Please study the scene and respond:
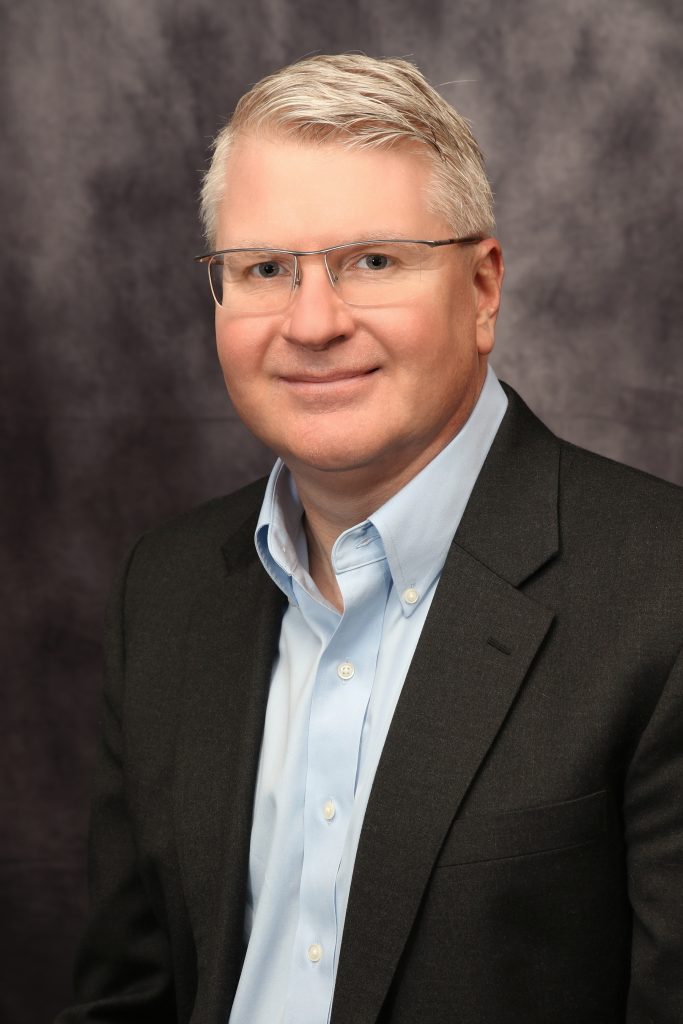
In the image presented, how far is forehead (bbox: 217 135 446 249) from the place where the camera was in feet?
6.84

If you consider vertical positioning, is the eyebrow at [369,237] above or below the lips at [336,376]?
above

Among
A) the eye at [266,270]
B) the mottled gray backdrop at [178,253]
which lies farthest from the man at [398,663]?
the mottled gray backdrop at [178,253]

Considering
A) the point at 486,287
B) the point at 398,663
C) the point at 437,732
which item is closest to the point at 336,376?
the point at 486,287

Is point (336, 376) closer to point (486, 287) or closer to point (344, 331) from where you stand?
point (344, 331)

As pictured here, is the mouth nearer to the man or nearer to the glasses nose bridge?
the man

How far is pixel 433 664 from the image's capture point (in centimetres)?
206

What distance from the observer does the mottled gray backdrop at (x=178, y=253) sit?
3020 mm

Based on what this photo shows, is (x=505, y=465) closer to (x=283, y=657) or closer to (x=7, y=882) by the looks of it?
(x=283, y=657)

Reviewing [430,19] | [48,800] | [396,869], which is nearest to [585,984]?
[396,869]

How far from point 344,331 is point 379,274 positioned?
0.35 ft

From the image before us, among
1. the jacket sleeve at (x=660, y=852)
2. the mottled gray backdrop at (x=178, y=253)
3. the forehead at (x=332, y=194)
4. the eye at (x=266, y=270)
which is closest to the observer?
the jacket sleeve at (x=660, y=852)

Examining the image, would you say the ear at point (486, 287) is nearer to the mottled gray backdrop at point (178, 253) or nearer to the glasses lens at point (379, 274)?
the glasses lens at point (379, 274)

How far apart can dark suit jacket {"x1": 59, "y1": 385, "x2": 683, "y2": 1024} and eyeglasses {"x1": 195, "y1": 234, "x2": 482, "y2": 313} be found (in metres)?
0.31

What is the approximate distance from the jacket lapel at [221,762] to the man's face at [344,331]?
331mm
